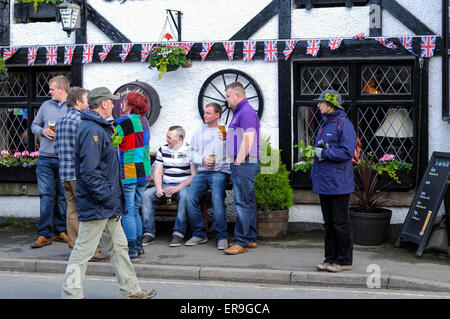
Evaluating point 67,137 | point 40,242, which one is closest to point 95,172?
point 67,137

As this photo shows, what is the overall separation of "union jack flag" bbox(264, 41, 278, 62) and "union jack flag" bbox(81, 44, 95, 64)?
272cm

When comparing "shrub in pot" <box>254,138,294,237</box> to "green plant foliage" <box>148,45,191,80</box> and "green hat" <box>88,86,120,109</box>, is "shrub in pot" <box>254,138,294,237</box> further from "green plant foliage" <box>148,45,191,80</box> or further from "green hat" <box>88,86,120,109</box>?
"green hat" <box>88,86,120,109</box>

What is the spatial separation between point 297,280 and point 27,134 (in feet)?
18.7

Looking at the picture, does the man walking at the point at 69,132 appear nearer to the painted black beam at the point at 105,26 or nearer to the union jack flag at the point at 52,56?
the painted black beam at the point at 105,26

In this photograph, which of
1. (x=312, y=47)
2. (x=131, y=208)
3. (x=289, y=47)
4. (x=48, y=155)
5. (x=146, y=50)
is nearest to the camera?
(x=131, y=208)

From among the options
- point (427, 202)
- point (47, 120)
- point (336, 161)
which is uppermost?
point (47, 120)

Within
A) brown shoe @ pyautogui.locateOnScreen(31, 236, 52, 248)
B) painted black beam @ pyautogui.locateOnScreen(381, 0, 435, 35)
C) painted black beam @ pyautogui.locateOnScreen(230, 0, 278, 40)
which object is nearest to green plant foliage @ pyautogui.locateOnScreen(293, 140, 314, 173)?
painted black beam @ pyautogui.locateOnScreen(230, 0, 278, 40)

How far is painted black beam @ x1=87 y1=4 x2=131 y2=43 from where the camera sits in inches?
405

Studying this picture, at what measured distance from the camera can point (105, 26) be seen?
33.9 ft

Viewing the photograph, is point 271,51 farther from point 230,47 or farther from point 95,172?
point 95,172

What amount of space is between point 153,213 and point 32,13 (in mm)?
4205

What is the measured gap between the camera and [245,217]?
27.2 ft

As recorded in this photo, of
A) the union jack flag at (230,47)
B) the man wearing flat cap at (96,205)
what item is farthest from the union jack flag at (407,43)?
the man wearing flat cap at (96,205)
